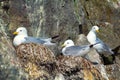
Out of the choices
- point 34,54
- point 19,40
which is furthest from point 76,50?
point 34,54

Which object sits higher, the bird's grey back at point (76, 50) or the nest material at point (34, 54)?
the nest material at point (34, 54)

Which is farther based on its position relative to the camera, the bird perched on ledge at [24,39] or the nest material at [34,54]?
the bird perched on ledge at [24,39]

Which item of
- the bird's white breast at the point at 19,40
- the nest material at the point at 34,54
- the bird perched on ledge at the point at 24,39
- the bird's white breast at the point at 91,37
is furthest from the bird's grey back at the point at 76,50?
the bird's white breast at the point at 91,37

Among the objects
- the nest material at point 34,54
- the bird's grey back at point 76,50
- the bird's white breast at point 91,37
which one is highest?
the nest material at point 34,54

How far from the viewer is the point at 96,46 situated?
51.3 ft

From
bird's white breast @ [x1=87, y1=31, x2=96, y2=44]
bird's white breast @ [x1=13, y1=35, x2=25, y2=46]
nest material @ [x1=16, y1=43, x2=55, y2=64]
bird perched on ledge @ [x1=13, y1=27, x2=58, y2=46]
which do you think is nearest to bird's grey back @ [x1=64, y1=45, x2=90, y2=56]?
bird perched on ledge @ [x1=13, y1=27, x2=58, y2=46]

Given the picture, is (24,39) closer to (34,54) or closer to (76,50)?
(76,50)

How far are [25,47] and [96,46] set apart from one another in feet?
14.6

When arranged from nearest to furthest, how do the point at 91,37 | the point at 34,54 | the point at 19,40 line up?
the point at 34,54, the point at 19,40, the point at 91,37

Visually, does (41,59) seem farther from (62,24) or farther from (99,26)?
(99,26)

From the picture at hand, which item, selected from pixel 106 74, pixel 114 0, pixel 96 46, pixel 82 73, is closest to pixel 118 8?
pixel 114 0

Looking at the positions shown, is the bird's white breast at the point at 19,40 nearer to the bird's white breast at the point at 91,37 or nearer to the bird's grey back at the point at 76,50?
the bird's grey back at the point at 76,50

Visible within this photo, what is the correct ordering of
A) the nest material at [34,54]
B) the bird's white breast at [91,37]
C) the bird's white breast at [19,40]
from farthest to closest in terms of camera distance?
the bird's white breast at [91,37]
the bird's white breast at [19,40]
the nest material at [34,54]

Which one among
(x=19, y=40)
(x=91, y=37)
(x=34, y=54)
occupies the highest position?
(x=34, y=54)
